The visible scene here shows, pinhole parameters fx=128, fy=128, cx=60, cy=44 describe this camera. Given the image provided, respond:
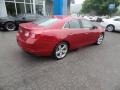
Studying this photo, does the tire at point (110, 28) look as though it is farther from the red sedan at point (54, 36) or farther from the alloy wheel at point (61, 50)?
the alloy wheel at point (61, 50)

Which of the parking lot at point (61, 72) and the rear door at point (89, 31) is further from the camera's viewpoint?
the rear door at point (89, 31)

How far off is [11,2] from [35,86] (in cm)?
1395

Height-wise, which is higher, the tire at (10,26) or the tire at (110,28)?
the tire at (10,26)

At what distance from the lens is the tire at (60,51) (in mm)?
4319

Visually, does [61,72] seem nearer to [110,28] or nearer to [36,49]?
[36,49]

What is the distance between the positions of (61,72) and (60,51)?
976mm

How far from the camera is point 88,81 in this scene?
3293mm

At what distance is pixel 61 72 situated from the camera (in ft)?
12.1

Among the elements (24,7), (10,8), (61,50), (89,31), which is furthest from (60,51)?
(24,7)

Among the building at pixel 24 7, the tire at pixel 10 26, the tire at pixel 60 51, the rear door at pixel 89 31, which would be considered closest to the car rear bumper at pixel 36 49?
the tire at pixel 60 51

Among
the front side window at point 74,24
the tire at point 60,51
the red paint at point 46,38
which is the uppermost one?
the front side window at point 74,24

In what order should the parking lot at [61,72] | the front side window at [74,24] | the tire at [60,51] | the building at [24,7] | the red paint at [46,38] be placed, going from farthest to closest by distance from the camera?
the building at [24,7], the front side window at [74,24], the tire at [60,51], the red paint at [46,38], the parking lot at [61,72]

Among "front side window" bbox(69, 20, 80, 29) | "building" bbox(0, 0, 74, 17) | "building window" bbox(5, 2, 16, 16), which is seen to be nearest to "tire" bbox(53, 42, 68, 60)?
"front side window" bbox(69, 20, 80, 29)

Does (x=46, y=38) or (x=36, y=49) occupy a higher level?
(x=46, y=38)
